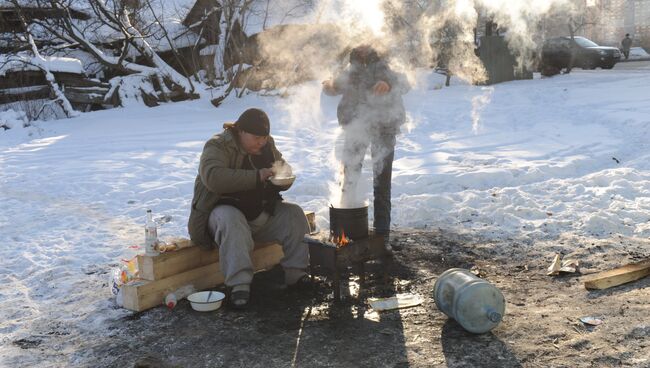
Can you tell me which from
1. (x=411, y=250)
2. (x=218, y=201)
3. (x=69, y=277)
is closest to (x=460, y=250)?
(x=411, y=250)

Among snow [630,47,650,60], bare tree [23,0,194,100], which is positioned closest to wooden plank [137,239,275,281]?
bare tree [23,0,194,100]

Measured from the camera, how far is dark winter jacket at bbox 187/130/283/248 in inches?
165

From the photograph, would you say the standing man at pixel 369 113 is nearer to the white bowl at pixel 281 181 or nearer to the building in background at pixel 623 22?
the white bowl at pixel 281 181

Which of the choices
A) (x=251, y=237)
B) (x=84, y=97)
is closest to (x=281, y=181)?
(x=251, y=237)

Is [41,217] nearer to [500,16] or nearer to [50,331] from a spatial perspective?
[50,331]

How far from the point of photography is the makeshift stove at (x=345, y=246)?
421 cm

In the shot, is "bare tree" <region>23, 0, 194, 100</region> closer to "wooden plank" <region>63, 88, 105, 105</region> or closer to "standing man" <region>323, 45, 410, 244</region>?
"wooden plank" <region>63, 88, 105, 105</region>

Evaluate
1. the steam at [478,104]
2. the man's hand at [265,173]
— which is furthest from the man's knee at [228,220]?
the steam at [478,104]

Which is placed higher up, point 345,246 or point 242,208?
point 242,208

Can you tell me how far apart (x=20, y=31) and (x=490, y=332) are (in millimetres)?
18709

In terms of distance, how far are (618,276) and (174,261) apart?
328 cm

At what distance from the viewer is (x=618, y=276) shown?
4246 millimetres

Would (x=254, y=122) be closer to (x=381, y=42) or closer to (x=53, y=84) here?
(x=381, y=42)

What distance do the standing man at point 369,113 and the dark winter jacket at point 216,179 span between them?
1136 millimetres
